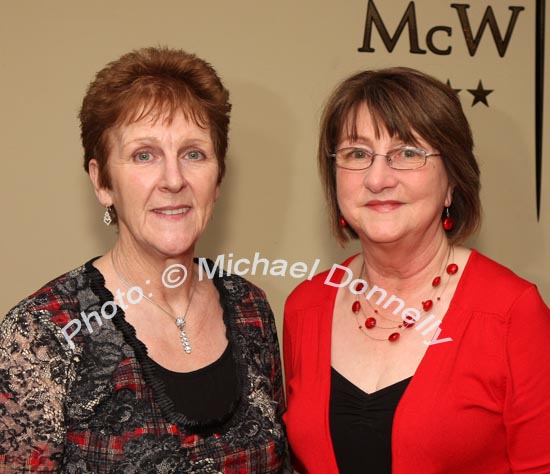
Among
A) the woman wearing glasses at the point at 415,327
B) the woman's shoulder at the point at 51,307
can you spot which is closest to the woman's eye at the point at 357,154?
the woman wearing glasses at the point at 415,327

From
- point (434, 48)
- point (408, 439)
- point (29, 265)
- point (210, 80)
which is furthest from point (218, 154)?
point (434, 48)

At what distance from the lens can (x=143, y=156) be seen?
6.33ft

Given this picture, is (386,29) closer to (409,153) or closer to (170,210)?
(409,153)

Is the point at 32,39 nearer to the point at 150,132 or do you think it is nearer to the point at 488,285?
the point at 150,132

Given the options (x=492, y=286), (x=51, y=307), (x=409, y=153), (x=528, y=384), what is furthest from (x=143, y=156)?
(x=528, y=384)

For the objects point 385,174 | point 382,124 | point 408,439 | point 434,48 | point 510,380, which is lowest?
point 408,439

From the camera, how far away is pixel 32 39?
264 cm

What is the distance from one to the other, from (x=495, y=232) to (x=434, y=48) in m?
0.74

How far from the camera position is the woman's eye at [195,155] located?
1980 millimetres

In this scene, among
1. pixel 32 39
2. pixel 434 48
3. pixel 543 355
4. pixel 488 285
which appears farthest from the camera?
pixel 434 48

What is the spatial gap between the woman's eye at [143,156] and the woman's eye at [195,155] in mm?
96

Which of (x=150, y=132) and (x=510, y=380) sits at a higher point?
(x=150, y=132)

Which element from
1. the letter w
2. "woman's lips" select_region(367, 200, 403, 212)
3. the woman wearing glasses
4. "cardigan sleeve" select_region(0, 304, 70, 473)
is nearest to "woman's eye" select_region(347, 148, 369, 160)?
the woman wearing glasses

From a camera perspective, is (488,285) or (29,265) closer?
(488,285)
